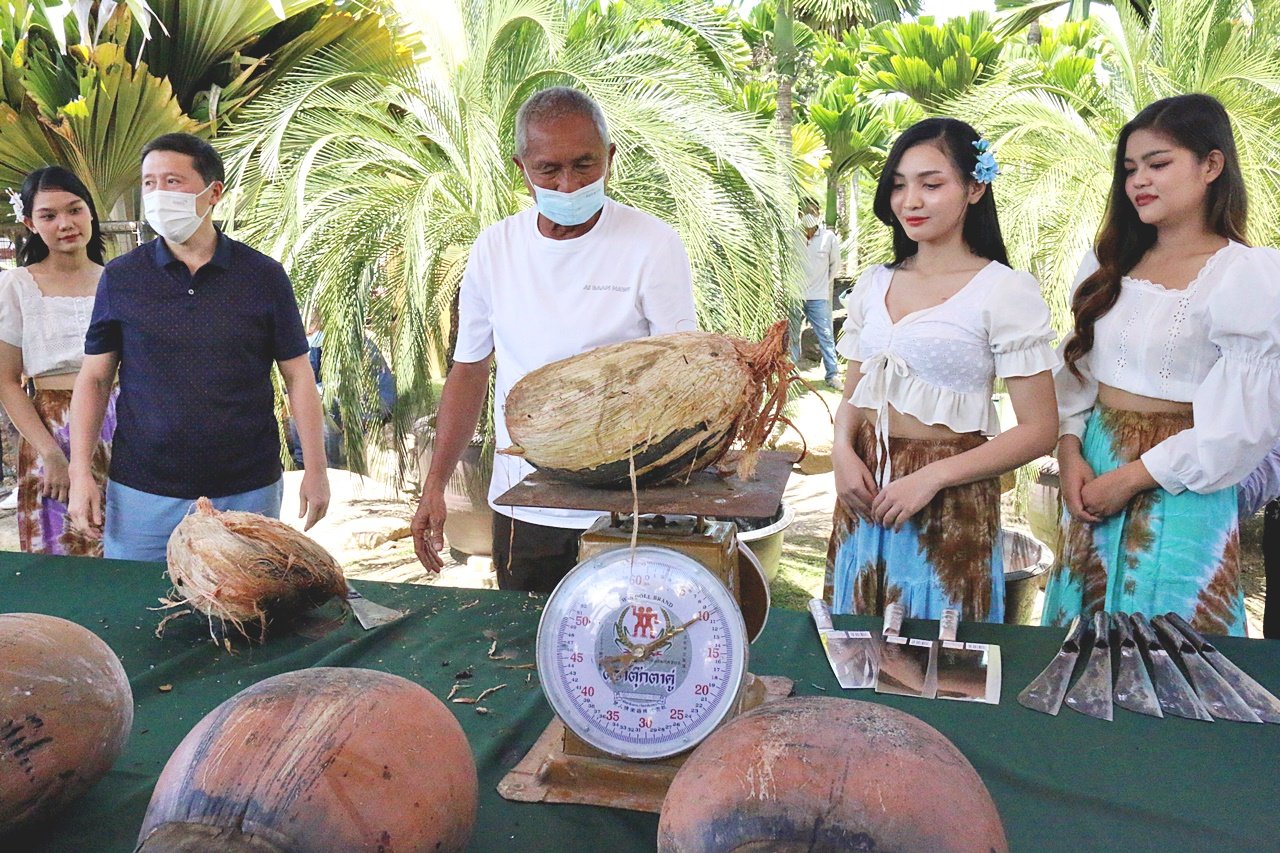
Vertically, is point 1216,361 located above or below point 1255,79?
below

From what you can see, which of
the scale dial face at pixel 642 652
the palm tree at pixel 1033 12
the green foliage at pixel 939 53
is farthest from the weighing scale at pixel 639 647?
the palm tree at pixel 1033 12

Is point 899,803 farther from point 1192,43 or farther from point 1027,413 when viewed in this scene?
point 1192,43

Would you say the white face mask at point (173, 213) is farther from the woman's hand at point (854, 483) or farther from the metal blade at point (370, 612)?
the woman's hand at point (854, 483)

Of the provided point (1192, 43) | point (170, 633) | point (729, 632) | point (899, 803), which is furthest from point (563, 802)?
point (1192, 43)

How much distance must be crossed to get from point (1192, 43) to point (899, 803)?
611 centimetres

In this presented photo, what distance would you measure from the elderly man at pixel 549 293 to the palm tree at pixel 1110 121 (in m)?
3.43

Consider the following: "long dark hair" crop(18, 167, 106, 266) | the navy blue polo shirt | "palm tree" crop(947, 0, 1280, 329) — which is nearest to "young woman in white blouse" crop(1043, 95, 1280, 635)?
the navy blue polo shirt

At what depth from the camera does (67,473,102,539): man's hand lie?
265cm

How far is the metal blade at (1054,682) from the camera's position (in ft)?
5.10

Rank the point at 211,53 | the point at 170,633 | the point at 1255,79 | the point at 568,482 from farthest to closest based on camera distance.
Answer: the point at 211,53 < the point at 1255,79 < the point at 170,633 < the point at 568,482

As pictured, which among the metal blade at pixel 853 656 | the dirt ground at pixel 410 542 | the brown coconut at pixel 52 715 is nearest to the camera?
the brown coconut at pixel 52 715

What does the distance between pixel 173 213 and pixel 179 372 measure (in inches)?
17.4

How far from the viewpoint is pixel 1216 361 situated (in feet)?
7.50

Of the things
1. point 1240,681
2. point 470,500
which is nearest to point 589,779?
point 1240,681
